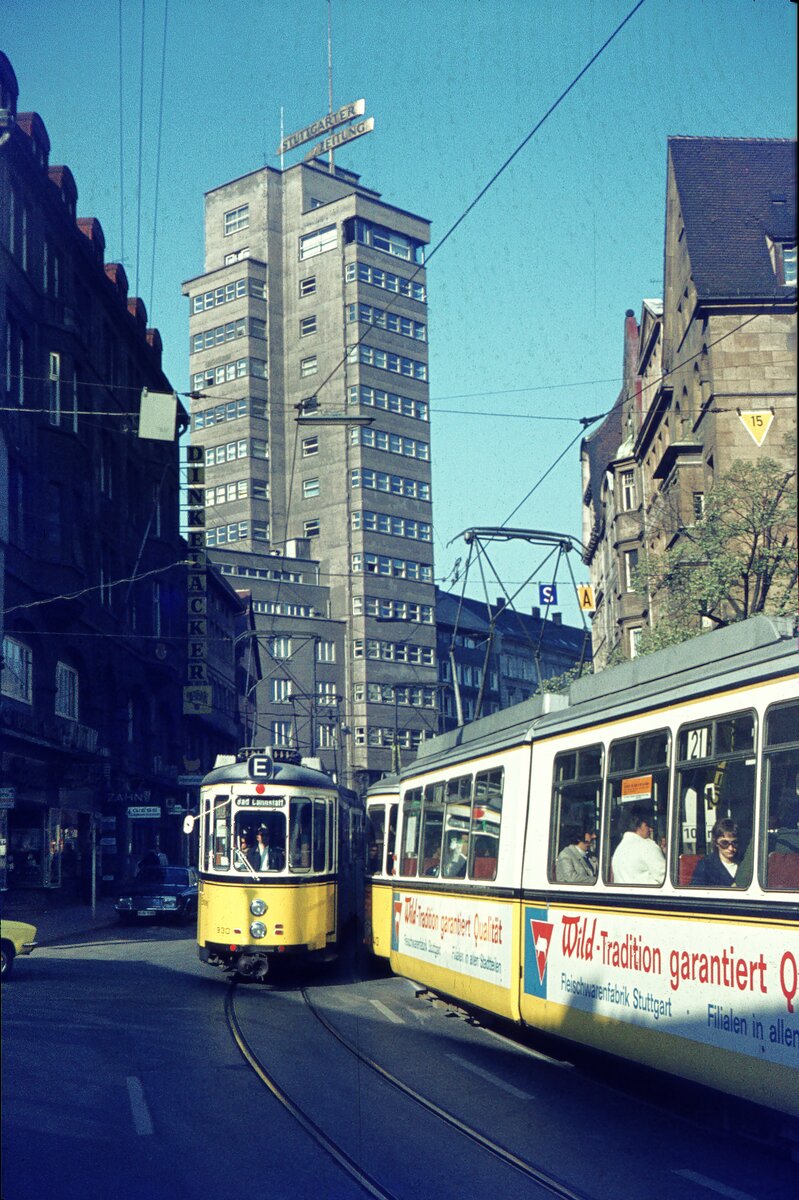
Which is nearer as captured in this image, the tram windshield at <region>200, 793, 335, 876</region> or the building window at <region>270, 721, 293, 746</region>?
the tram windshield at <region>200, 793, 335, 876</region>

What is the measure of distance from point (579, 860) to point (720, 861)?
7.86 feet

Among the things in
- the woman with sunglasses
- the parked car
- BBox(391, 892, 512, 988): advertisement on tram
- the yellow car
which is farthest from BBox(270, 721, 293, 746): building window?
the woman with sunglasses

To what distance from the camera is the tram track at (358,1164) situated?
7547 millimetres

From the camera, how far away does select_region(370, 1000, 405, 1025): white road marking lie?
1509cm

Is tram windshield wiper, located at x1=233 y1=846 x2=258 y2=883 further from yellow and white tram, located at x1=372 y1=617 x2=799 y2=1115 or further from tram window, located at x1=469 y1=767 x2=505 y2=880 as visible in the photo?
tram window, located at x1=469 y1=767 x2=505 y2=880

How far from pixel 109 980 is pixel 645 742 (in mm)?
11112

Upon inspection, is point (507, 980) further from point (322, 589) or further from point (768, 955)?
point (322, 589)

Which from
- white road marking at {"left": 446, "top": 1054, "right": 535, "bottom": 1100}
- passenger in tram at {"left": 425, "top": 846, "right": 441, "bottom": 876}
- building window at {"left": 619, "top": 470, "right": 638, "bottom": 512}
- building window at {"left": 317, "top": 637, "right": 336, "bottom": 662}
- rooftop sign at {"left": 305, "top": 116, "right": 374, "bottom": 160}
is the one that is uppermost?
rooftop sign at {"left": 305, "top": 116, "right": 374, "bottom": 160}

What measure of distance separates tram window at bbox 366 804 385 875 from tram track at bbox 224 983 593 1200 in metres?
5.84

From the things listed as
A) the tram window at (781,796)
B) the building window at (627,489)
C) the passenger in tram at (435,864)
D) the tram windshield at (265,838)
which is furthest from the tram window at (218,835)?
the building window at (627,489)

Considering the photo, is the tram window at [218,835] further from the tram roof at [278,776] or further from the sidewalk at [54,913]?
the sidewalk at [54,913]

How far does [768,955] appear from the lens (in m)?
7.97

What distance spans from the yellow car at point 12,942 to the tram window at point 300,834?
3651 millimetres

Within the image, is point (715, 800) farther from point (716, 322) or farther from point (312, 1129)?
point (716, 322)
